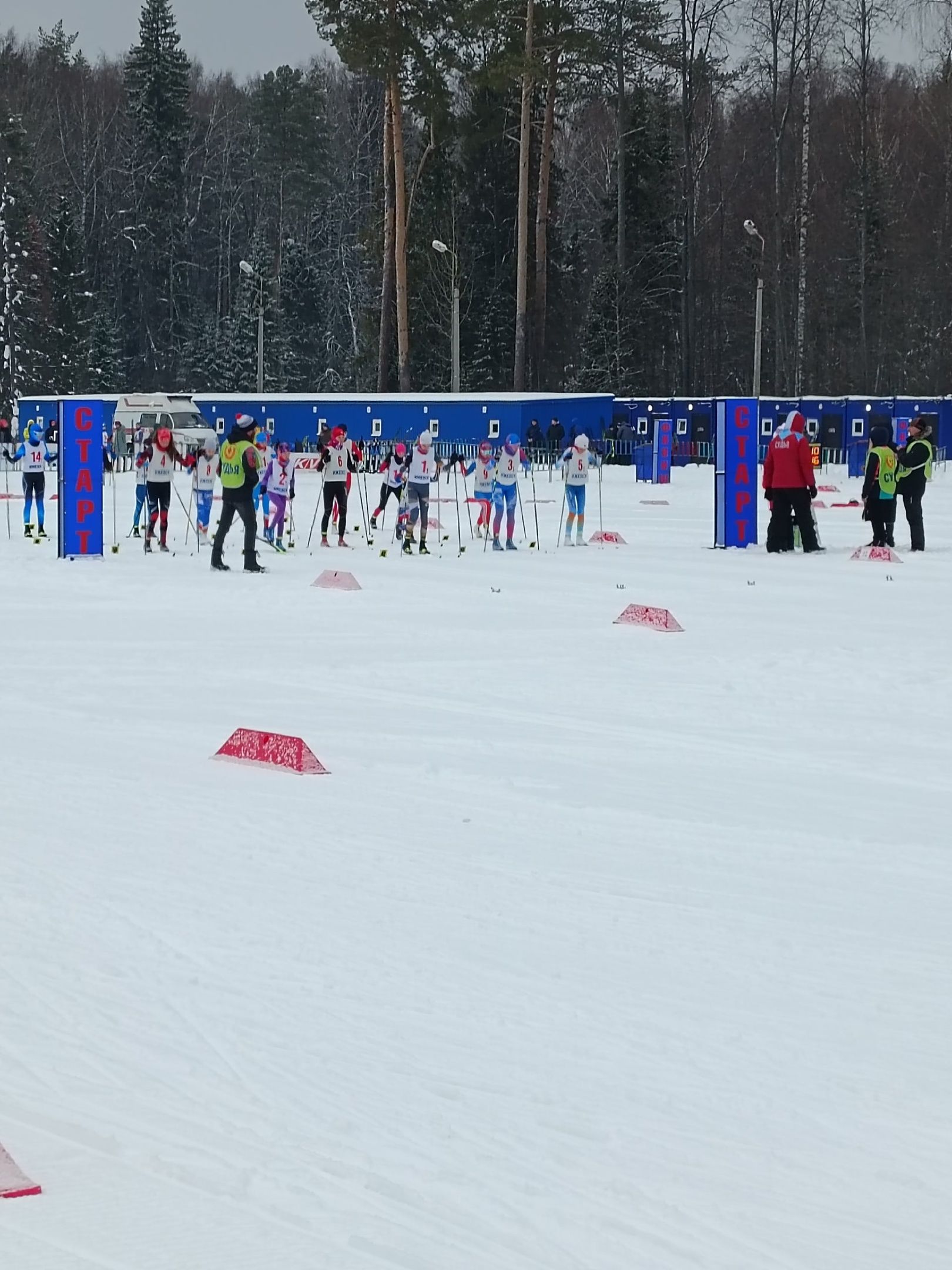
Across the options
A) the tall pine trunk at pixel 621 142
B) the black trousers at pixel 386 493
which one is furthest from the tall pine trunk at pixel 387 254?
the black trousers at pixel 386 493

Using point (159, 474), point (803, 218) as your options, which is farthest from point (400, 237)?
point (159, 474)

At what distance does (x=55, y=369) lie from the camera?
65.4m

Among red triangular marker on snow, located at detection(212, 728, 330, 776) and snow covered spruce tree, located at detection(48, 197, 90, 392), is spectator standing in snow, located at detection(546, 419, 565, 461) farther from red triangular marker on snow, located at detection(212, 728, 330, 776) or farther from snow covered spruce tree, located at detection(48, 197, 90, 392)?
red triangular marker on snow, located at detection(212, 728, 330, 776)

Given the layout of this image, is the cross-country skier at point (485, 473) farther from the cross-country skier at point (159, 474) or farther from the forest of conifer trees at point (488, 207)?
the forest of conifer trees at point (488, 207)

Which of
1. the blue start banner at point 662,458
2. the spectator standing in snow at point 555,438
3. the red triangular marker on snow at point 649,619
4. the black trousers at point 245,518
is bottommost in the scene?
the red triangular marker on snow at point 649,619

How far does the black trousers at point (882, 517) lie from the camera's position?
2042 centimetres

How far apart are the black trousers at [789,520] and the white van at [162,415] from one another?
80.5ft

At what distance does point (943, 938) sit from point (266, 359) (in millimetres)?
67633

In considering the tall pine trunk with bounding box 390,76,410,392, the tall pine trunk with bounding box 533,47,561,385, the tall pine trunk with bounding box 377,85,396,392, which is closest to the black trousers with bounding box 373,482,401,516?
the tall pine trunk with bounding box 390,76,410,392

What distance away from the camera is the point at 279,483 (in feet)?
A: 70.8

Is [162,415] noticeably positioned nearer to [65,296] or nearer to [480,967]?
→ [65,296]

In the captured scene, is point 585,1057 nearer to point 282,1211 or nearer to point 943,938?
point 282,1211

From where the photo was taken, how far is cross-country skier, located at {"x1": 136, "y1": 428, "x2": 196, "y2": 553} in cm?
2052

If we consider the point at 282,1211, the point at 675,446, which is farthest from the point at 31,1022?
the point at 675,446
